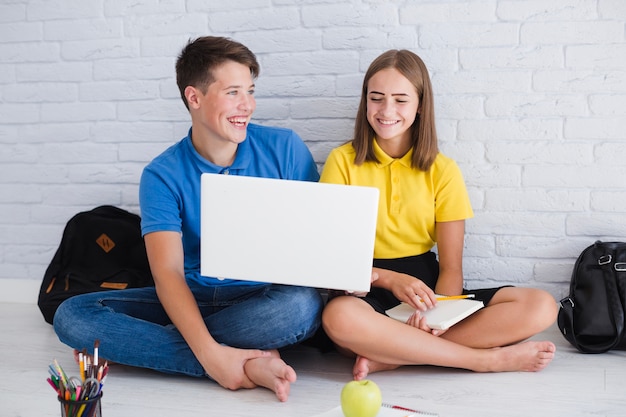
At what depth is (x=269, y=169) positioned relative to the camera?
213 centimetres

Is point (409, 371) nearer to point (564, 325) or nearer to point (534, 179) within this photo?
point (564, 325)

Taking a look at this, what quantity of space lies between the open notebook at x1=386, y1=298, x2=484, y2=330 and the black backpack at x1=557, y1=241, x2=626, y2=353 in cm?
36

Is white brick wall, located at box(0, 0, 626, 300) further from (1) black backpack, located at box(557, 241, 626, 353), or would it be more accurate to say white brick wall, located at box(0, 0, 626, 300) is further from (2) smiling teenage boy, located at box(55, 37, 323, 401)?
(2) smiling teenage boy, located at box(55, 37, 323, 401)

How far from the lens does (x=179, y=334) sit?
1.93m

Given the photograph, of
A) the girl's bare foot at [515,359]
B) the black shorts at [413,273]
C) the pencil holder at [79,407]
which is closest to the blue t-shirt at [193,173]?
the black shorts at [413,273]

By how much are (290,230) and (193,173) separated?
0.52 meters

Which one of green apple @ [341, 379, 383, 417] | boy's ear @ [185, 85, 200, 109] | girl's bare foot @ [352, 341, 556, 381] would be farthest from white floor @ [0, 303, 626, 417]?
boy's ear @ [185, 85, 200, 109]

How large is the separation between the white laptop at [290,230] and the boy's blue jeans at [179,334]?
21cm

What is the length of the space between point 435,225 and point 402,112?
0.36 m

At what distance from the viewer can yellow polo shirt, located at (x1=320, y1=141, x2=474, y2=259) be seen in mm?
2131

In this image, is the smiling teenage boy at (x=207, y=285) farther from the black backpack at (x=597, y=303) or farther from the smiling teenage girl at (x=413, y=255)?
the black backpack at (x=597, y=303)

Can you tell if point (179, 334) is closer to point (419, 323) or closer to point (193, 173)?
point (193, 173)

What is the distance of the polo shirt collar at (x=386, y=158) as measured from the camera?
7.00ft

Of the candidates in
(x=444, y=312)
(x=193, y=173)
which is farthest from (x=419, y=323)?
(x=193, y=173)
